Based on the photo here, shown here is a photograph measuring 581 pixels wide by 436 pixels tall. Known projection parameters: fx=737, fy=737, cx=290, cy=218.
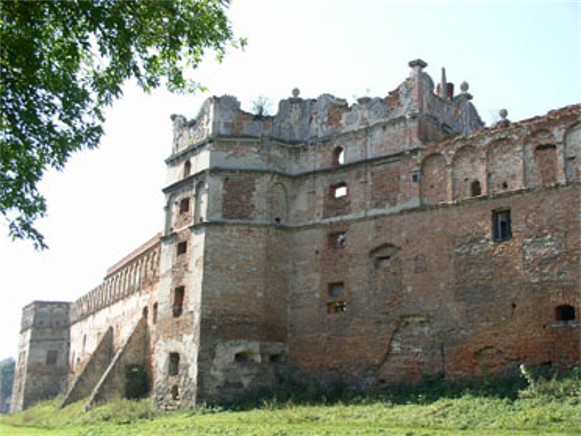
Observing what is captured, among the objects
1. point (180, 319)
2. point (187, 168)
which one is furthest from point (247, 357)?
Answer: point (187, 168)

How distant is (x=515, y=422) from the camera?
48.0 ft

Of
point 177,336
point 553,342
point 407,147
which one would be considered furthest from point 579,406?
point 177,336

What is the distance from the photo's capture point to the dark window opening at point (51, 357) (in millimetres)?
44812

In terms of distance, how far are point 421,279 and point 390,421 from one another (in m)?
4.70

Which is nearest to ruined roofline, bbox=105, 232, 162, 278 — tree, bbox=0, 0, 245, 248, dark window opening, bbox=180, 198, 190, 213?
dark window opening, bbox=180, 198, 190, 213

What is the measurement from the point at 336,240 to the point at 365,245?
115 centimetres

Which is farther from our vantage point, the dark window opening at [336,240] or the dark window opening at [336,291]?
the dark window opening at [336,240]

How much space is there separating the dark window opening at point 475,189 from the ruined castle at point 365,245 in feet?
0.10

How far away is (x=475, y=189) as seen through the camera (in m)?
19.5

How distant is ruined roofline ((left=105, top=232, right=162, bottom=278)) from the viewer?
3100 centimetres

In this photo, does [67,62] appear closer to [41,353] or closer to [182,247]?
[182,247]

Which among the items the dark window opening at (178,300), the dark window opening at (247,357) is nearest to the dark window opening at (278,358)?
the dark window opening at (247,357)

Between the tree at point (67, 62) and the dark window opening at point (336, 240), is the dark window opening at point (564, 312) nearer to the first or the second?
the dark window opening at point (336, 240)

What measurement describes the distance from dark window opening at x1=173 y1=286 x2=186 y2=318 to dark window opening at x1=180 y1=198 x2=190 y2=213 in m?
2.55
